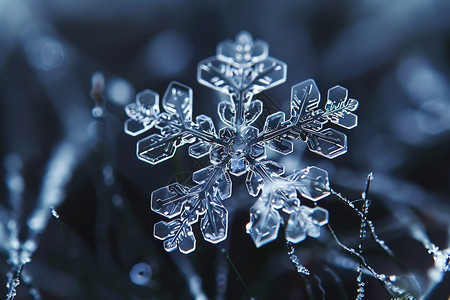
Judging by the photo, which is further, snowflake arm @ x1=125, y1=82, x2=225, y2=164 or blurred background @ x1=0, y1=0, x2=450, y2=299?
blurred background @ x1=0, y1=0, x2=450, y2=299

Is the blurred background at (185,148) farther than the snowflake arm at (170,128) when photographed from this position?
Yes

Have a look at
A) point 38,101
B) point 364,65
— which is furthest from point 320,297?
Answer: point 38,101

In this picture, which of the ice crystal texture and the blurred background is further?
the blurred background

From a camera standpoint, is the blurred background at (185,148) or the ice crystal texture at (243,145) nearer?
the ice crystal texture at (243,145)

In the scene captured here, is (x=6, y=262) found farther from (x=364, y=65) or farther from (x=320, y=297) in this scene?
(x=364, y=65)
